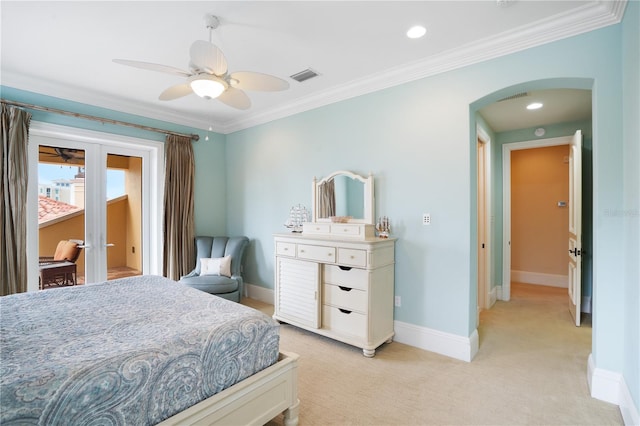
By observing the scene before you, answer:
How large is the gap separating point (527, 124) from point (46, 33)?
5.21 meters

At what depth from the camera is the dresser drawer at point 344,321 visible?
2752 mm

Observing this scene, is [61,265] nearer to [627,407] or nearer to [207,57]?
[207,57]

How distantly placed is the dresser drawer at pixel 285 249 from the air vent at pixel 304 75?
1.73 m

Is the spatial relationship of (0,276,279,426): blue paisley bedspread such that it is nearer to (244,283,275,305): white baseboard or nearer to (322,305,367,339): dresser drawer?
(322,305,367,339): dresser drawer

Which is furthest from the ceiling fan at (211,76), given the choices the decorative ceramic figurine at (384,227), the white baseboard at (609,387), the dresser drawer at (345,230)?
the white baseboard at (609,387)

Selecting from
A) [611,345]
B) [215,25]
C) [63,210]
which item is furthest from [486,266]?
[63,210]

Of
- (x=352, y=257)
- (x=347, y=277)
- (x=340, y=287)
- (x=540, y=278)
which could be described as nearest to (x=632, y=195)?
(x=352, y=257)

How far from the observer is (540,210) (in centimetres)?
542

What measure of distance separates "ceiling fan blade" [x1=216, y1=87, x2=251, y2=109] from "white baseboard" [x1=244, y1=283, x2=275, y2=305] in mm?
2673

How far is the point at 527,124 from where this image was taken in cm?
412

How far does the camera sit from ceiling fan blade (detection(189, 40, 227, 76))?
185 cm

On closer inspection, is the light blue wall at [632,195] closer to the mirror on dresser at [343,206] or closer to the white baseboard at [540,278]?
the mirror on dresser at [343,206]

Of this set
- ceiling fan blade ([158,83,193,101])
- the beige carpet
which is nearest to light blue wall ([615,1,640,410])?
the beige carpet

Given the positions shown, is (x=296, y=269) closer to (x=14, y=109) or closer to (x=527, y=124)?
(x=14, y=109)
